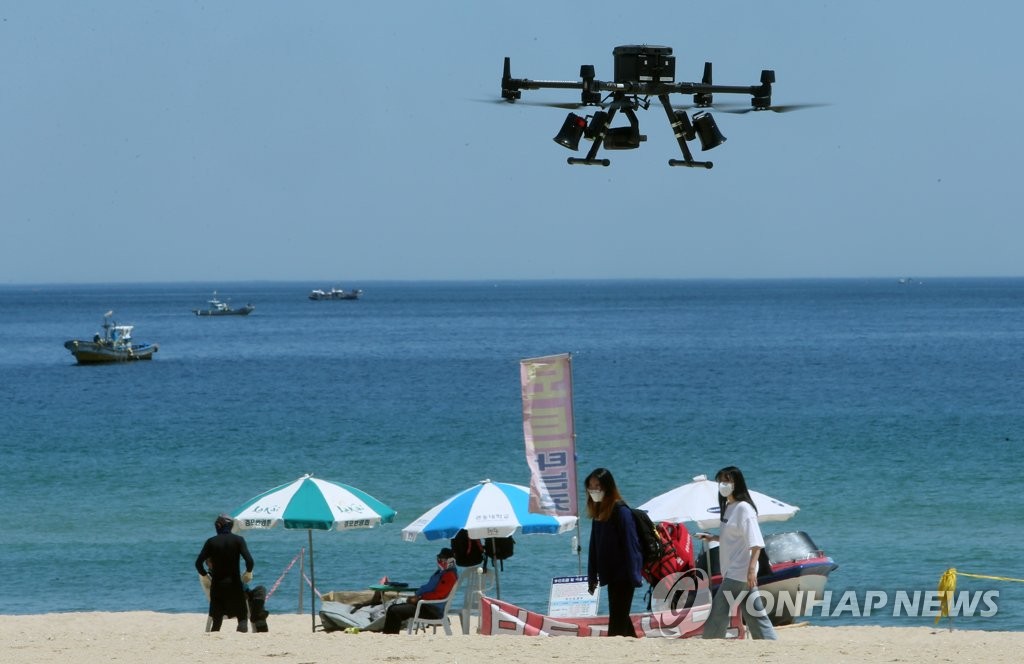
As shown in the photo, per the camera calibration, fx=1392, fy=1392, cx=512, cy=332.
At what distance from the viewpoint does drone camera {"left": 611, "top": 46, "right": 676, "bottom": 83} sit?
1041 cm

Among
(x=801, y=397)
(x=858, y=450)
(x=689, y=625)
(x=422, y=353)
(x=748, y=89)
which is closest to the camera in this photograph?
(x=748, y=89)

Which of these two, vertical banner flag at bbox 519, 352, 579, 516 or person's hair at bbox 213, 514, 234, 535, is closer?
person's hair at bbox 213, 514, 234, 535

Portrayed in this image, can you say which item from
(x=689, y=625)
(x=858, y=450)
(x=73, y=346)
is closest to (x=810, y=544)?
(x=689, y=625)

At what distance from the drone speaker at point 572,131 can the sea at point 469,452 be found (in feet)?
18.8

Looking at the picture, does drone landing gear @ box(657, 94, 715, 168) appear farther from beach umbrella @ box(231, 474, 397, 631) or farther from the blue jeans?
beach umbrella @ box(231, 474, 397, 631)

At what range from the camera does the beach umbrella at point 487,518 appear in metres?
14.6

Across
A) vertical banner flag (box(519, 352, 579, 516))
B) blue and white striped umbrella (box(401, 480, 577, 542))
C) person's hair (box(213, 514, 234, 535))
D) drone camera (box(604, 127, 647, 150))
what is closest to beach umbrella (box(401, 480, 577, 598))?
blue and white striped umbrella (box(401, 480, 577, 542))

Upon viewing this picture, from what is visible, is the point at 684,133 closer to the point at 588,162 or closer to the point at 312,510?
the point at 588,162

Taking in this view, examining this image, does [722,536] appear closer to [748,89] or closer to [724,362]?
[748,89]

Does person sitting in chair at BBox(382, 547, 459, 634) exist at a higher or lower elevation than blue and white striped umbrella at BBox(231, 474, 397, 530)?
lower

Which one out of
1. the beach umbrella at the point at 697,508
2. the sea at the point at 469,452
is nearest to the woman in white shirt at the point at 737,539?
the beach umbrella at the point at 697,508

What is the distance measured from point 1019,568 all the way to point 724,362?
69247mm

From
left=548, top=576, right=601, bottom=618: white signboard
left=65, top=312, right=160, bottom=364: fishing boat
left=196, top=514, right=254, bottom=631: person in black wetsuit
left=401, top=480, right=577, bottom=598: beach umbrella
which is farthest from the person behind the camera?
left=65, top=312, right=160, bottom=364: fishing boat

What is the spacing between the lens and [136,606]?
21.2 meters
